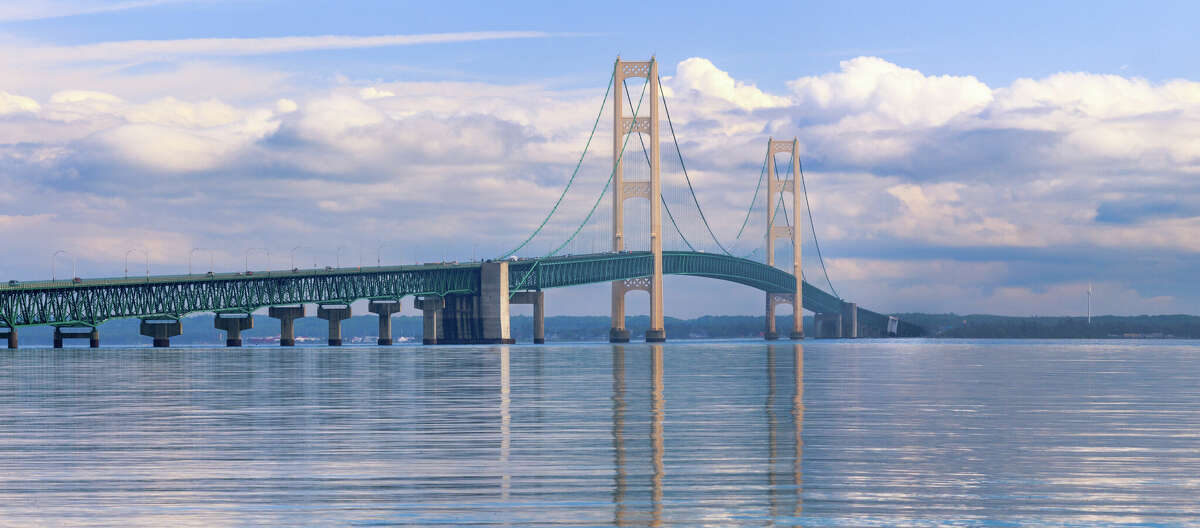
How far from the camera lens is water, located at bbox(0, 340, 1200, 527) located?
1254 cm

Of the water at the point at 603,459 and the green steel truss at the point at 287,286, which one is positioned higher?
the green steel truss at the point at 287,286

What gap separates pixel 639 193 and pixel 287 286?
38878 mm

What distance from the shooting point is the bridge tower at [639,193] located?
14775 cm

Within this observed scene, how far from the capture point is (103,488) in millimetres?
14320

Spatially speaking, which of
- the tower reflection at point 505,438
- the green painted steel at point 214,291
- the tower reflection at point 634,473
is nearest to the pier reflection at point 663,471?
Answer: the tower reflection at point 634,473

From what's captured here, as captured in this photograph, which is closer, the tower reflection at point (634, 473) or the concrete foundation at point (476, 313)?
the tower reflection at point (634, 473)

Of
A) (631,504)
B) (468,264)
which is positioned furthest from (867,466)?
(468,264)

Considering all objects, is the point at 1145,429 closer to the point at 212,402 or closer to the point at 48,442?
the point at 48,442

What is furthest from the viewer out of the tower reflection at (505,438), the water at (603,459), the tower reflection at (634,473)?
the tower reflection at (505,438)

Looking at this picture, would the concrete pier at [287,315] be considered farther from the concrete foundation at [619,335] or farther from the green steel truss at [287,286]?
the concrete foundation at [619,335]

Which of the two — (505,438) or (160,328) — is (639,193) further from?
(505,438)

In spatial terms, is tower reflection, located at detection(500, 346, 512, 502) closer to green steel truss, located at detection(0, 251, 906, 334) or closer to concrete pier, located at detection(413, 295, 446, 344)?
green steel truss, located at detection(0, 251, 906, 334)

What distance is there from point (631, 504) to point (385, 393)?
73.6 feet

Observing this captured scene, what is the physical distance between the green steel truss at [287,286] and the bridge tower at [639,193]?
311cm
